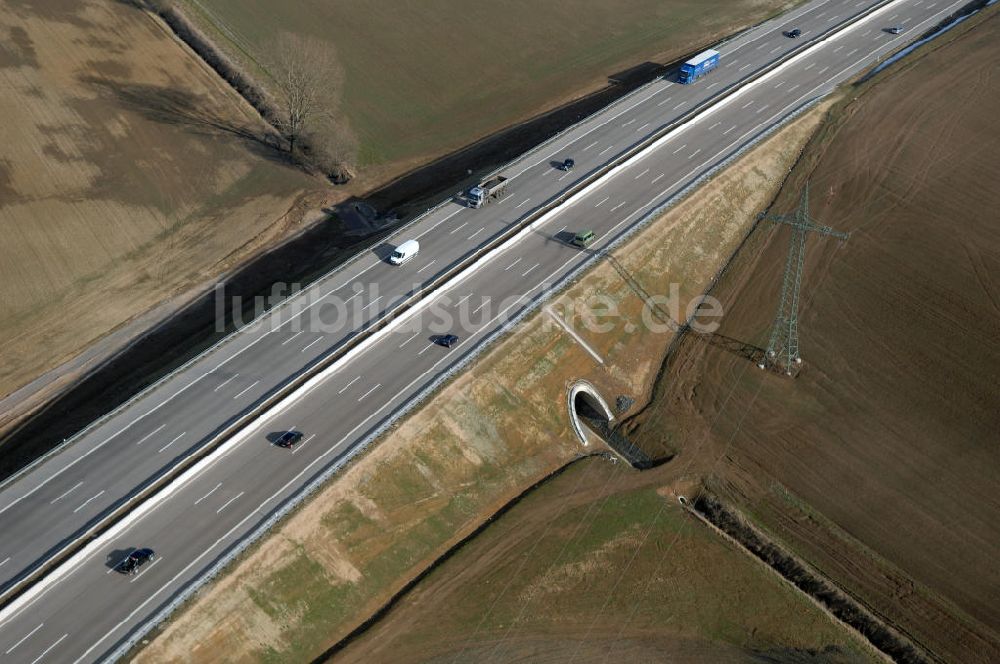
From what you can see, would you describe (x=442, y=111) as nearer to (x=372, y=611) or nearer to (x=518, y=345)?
(x=518, y=345)

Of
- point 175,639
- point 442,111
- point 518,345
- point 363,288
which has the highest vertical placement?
point 442,111

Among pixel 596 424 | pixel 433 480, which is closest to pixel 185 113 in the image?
pixel 433 480

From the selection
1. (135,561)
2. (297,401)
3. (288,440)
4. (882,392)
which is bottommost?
(882,392)

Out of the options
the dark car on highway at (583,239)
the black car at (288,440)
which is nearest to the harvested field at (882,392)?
the dark car on highway at (583,239)

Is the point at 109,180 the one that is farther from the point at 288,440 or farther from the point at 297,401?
the point at 288,440

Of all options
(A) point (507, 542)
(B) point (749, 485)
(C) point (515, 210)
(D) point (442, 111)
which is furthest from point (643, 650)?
(D) point (442, 111)

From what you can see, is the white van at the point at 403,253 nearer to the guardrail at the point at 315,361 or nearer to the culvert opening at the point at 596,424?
the guardrail at the point at 315,361
